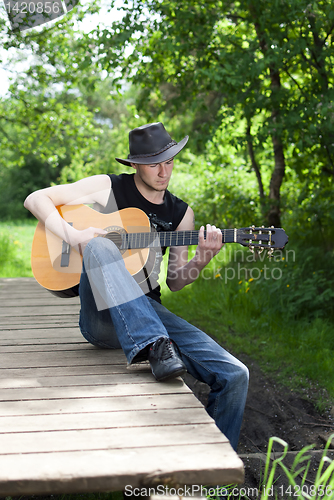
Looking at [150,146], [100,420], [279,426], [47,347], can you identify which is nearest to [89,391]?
[100,420]

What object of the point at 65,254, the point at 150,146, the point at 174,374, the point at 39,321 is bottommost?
the point at 39,321

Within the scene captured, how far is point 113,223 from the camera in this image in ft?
8.37

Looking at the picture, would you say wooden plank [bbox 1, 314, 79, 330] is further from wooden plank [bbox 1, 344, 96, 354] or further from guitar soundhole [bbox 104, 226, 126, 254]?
guitar soundhole [bbox 104, 226, 126, 254]

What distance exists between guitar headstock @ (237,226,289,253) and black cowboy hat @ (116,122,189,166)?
23.8 inches

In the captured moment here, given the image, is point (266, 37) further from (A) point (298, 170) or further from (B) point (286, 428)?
(B) point (286, 428)

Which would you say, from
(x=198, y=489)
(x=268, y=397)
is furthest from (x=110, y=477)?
(x=268, y=397)

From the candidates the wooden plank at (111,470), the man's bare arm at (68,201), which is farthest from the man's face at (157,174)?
the wooden plank at (111,470)

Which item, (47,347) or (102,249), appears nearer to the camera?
(102,249)

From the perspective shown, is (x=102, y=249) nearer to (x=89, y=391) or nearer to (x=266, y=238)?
(x=89, y=391)

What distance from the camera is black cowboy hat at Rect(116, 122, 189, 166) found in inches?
97.4

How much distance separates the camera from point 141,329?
6.32 feet

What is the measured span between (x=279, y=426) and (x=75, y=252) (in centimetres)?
164

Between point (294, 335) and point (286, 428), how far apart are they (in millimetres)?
932

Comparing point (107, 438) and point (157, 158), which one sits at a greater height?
point (157, 158)
